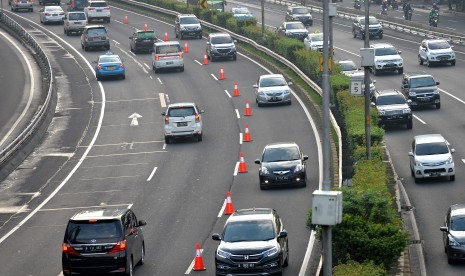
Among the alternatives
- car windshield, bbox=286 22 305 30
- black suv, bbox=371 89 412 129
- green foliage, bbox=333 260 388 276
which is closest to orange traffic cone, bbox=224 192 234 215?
green foliage, bbox=333 260 388 276

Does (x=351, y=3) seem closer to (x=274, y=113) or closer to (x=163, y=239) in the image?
(x=274, y=113)

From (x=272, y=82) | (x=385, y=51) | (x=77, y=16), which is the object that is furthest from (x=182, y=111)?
(x=77, y=16)

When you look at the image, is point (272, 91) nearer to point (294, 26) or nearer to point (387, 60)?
point (387, 60)

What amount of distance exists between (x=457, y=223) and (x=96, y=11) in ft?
207

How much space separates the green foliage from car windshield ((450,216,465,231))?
5473 millimetres

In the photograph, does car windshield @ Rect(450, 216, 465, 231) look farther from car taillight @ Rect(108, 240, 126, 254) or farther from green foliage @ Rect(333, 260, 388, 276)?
car taillight @ Rect(108, 240, 126, 254)

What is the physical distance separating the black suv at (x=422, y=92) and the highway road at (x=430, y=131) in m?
0.48

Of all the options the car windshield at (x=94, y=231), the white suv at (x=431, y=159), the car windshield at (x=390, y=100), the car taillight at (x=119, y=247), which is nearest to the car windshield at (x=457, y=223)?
the car taillight at (x=119, y=247)

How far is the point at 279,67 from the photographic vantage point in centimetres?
6531

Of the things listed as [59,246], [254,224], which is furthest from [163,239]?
[254,224]

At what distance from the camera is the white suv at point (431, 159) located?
39.5 metres

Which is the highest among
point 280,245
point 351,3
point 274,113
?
point 280,245

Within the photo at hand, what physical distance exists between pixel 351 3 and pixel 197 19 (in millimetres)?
41494

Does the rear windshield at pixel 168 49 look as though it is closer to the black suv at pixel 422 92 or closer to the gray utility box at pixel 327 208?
the black suv at pixel 422 92
